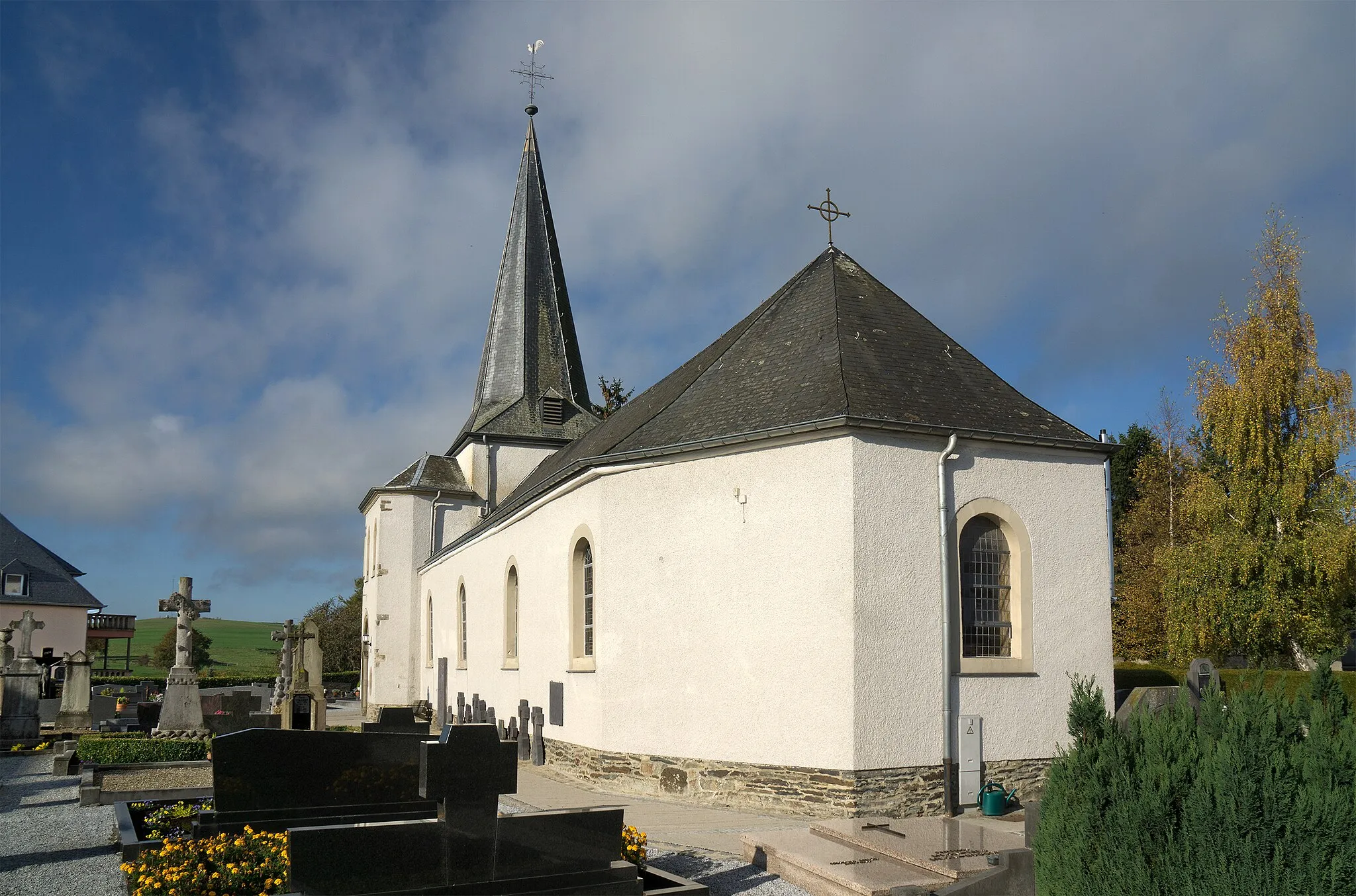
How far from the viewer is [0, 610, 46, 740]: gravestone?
20000mm

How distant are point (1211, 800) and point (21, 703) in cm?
2246

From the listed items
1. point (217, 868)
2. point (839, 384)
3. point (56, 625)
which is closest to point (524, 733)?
point (839, 384)

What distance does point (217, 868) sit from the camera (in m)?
7.49

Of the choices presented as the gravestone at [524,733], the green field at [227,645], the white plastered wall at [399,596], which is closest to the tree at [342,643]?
the green field at [227,645]

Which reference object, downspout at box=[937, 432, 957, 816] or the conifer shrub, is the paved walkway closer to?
downspout at box=[937, 432, 957, 816]

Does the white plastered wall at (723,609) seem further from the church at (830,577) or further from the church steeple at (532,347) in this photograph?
the church steeple at (532,347)

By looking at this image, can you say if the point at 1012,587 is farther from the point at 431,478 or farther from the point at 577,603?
the point at 431,478

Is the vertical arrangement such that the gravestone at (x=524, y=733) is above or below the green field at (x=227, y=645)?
above

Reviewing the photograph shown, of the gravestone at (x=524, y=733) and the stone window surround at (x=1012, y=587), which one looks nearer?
the stone window surround at (x=1012, y=587)

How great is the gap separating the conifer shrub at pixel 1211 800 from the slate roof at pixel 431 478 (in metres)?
26.0

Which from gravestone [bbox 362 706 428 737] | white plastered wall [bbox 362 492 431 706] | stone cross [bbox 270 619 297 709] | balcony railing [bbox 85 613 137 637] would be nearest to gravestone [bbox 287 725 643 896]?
gravestone [bbox 362 706 428 737]

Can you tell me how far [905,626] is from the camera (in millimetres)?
12164

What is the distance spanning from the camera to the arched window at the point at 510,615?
20.1m

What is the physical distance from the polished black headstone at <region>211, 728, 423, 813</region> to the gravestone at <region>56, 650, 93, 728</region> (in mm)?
15697
